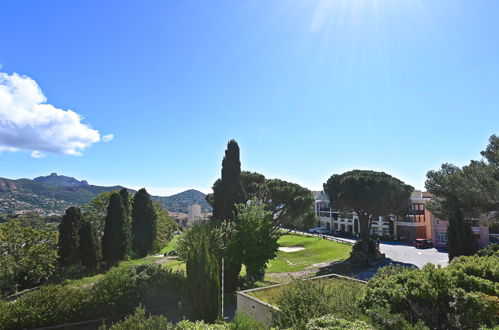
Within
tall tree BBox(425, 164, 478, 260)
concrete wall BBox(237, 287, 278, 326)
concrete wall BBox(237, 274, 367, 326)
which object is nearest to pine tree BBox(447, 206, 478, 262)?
tall tree BBox(425, 164, 478, 260)

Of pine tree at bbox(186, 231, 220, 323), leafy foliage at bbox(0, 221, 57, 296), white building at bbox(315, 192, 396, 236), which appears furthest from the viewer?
white building at bbox(315, 192, 396, 236)

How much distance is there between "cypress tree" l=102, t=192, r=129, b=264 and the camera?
1004 inches

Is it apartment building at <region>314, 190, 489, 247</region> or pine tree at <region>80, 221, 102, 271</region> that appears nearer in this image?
pine tree at <region>80, 221, 102, 271</region>

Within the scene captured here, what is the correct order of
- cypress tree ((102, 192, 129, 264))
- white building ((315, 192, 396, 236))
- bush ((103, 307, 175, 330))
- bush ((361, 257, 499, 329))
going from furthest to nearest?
white building ((315, 192, 396, 236)) < cypress tree ((102, 192, 129, 264)) < bush ((361, 257, 499, 329)) < bush ((103, 307, 175, 330))

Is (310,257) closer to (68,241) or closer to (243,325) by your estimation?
(68,241)

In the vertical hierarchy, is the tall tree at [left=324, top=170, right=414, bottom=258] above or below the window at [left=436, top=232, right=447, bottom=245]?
above

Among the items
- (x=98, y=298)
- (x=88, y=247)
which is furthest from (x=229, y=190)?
(x=88, y=247)

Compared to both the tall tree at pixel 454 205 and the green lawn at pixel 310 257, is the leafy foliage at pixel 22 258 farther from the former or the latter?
the tall tree at pixel 454 205

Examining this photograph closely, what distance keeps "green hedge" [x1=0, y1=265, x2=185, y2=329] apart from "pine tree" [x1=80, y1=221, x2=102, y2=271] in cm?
957

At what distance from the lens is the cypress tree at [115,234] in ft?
83.7

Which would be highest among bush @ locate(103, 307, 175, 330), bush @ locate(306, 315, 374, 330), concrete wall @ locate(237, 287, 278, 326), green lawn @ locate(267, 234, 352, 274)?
bush @ locate(306, 315, 374, 330)

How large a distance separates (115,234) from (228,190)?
490 inches

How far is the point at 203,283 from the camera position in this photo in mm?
11719

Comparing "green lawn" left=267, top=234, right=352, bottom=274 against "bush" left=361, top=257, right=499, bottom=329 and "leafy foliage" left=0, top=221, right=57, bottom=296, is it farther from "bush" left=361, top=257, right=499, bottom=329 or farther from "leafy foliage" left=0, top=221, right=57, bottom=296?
"bush" left=361, top=257, right=499, bottom=329
